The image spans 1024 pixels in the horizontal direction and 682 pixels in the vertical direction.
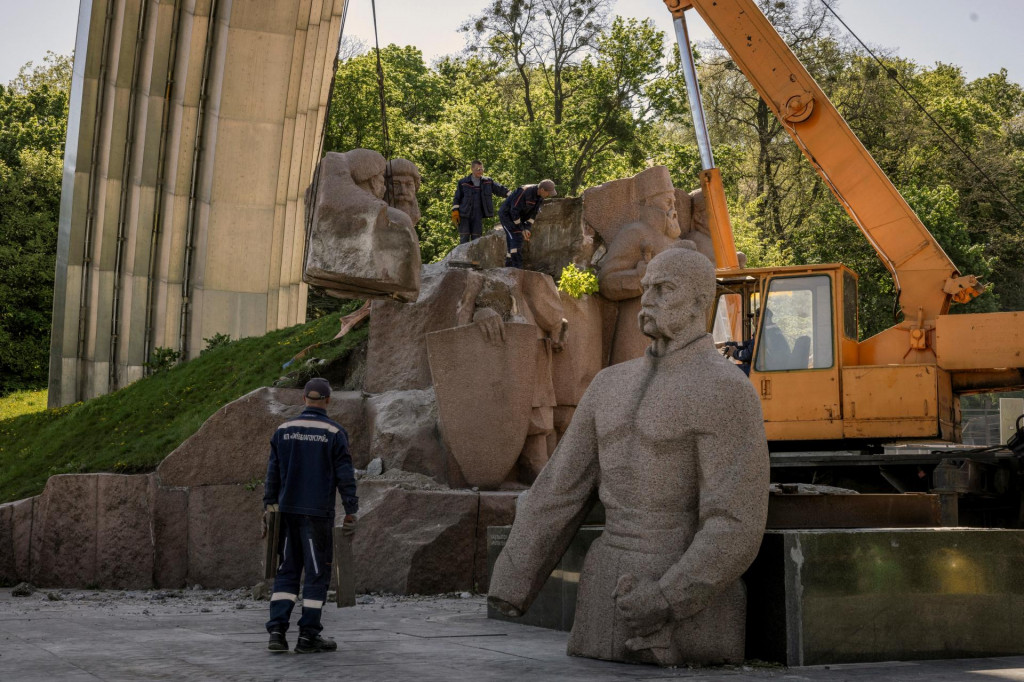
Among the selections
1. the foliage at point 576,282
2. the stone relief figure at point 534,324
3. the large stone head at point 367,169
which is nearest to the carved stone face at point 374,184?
the large stone head at point 367,169

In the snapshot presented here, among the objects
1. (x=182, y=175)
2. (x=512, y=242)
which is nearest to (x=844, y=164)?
(x=512, y=242)

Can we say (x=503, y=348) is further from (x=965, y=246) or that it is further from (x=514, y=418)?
(x=965, y=246)

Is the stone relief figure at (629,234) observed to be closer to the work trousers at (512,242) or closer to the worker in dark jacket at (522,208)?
the worker in dark jacket at (522,208)

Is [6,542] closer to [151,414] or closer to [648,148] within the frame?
[151,414]

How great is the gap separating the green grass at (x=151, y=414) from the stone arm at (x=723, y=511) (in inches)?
279

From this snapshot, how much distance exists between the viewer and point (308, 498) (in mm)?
6168

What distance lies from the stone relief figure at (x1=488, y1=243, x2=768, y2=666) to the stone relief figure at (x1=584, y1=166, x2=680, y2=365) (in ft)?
23.0

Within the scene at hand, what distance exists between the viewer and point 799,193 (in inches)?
1357

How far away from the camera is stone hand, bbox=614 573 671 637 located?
4984 mm

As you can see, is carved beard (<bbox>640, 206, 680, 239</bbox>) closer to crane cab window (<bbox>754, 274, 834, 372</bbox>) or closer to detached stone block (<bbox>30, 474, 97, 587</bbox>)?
crane cab window (<bbox>754, 274, 834, 372</bbox>)

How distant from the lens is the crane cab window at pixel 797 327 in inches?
425

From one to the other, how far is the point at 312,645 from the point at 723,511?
7.49 ft

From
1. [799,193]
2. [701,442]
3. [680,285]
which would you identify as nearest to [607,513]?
[701,442]

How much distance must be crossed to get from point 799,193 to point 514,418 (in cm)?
2621
